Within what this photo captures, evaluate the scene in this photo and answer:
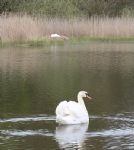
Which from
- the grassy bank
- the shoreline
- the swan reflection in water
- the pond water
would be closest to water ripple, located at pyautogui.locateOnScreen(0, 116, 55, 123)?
the pond water

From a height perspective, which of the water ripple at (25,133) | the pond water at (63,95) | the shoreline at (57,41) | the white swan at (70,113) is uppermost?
the white swan at (70,113)

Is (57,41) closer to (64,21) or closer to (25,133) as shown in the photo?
(64,21)

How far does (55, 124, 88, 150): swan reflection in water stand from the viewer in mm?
10359

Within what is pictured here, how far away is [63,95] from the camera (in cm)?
1602

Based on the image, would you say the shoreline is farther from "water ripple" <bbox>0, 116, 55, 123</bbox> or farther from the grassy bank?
"water ripple" <bbox>0, 116, 55, 123</bbox>

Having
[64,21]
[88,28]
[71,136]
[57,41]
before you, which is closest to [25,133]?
[71,136]

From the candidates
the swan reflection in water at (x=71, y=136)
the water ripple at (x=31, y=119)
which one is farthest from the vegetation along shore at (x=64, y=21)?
the swan reflection in water at (x=71, y=136)

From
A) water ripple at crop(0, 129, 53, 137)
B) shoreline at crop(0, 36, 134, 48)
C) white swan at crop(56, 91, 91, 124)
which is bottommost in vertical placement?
shoreline at crop(0, 36, 134, 48)

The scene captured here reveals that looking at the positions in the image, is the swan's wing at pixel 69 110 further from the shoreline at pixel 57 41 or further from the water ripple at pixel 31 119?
the shoreline at pixel 57 41

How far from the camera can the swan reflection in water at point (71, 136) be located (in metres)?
10.4

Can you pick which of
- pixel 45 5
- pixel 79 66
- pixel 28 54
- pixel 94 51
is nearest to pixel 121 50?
pixel 94 51

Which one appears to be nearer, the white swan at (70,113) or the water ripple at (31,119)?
the white swan at (70,113)

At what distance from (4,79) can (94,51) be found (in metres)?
10.9

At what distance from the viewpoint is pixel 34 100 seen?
15.3m
